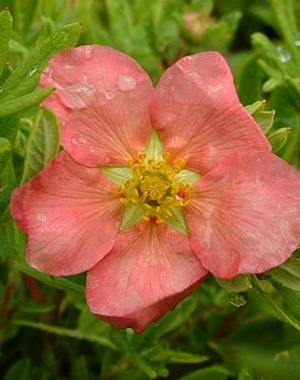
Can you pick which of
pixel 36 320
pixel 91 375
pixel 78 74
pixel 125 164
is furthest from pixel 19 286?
pixel 78 74

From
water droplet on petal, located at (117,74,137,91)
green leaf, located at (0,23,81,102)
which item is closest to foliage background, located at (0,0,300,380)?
green leaf, located at (0,23,81,102)

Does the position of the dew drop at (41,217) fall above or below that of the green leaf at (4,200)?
above

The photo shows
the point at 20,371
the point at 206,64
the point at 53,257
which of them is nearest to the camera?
the point at 53,257

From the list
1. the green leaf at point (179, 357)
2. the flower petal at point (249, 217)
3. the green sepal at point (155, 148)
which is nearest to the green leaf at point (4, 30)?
the green sepal at point (155, 148)

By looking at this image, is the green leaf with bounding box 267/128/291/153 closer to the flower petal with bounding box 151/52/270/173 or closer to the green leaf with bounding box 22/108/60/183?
the flower petal with bounding box 151/52/270/173

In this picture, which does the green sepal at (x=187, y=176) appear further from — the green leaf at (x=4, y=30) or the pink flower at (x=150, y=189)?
the green leaf at (x=4, y=30)

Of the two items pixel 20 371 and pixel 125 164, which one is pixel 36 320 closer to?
pixel 20 371

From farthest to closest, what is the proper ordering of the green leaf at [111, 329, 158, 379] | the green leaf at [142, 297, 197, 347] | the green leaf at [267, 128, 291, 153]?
the green leaf at [142, 297, 197, 347]
the green leaf at [111, 329, 158, 379]
the green leaf at [267, 128, 291, 153]
